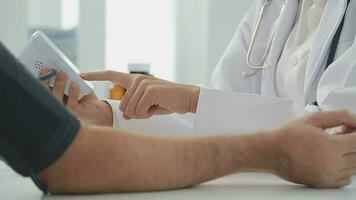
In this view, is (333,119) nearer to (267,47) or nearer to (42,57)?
(42,57)

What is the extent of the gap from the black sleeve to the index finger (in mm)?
561

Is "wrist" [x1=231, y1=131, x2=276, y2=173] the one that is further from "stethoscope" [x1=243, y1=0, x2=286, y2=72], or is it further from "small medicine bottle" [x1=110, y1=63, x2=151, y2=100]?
"small medicine bottle" [x1=110, y1=63, x2=151, y2=100]

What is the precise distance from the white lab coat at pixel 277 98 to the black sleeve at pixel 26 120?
523 millimetres

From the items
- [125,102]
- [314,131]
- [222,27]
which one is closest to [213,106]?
[125,102]

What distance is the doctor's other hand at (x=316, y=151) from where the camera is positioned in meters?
0.71

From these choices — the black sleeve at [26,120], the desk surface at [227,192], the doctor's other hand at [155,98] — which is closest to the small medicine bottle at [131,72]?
the doctor's other hand at [155,98]

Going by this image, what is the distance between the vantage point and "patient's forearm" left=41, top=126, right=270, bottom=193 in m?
0.64

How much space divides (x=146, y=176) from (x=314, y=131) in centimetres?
24

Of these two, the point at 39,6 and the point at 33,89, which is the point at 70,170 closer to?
the point at 33,89

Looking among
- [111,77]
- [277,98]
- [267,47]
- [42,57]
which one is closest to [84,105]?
[111,77]

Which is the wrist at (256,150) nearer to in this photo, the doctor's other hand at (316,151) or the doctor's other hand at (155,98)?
the doctor's other hand at (316,151)

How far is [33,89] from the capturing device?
58cm

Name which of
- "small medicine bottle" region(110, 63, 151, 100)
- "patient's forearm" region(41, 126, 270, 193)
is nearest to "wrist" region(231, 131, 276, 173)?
"patient's forearm" region(41, 126, 270, 193)

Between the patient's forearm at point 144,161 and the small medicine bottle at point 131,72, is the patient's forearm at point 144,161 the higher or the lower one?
the higher one
